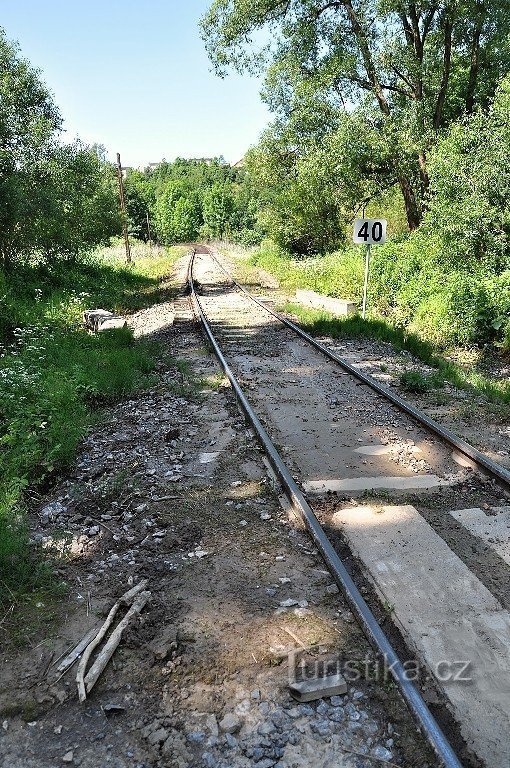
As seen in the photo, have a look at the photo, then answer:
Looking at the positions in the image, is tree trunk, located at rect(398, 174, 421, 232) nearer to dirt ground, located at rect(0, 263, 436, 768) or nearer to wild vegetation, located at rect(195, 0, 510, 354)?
wild vegetation, located at rect(195, 0, 510, 354)

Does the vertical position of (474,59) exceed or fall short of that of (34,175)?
it exceeds it

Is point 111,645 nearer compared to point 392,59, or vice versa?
point 111,645

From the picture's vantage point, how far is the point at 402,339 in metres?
11.1

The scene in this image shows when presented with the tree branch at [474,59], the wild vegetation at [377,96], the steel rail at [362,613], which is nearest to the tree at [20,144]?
the wild vegetation at [377,96]

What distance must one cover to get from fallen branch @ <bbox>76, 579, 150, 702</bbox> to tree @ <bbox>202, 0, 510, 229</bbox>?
56.1ft

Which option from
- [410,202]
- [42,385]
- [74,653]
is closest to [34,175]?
[42,385]

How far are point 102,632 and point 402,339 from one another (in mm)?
9255

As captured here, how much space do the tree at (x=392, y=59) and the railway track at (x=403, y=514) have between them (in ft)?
42.2

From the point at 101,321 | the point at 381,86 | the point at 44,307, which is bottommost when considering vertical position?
the point at 101,321

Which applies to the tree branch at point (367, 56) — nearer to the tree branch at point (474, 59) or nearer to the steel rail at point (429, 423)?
the tree branch at point (474, 59)

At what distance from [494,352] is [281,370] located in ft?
14.9

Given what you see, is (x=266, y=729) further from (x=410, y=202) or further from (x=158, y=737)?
(x=410, y=202)

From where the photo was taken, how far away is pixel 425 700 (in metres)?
2.61

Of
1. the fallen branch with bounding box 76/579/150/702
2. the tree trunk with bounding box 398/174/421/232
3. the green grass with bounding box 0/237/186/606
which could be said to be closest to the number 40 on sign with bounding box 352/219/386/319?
the green grass with bounding box 0/237/186/606
